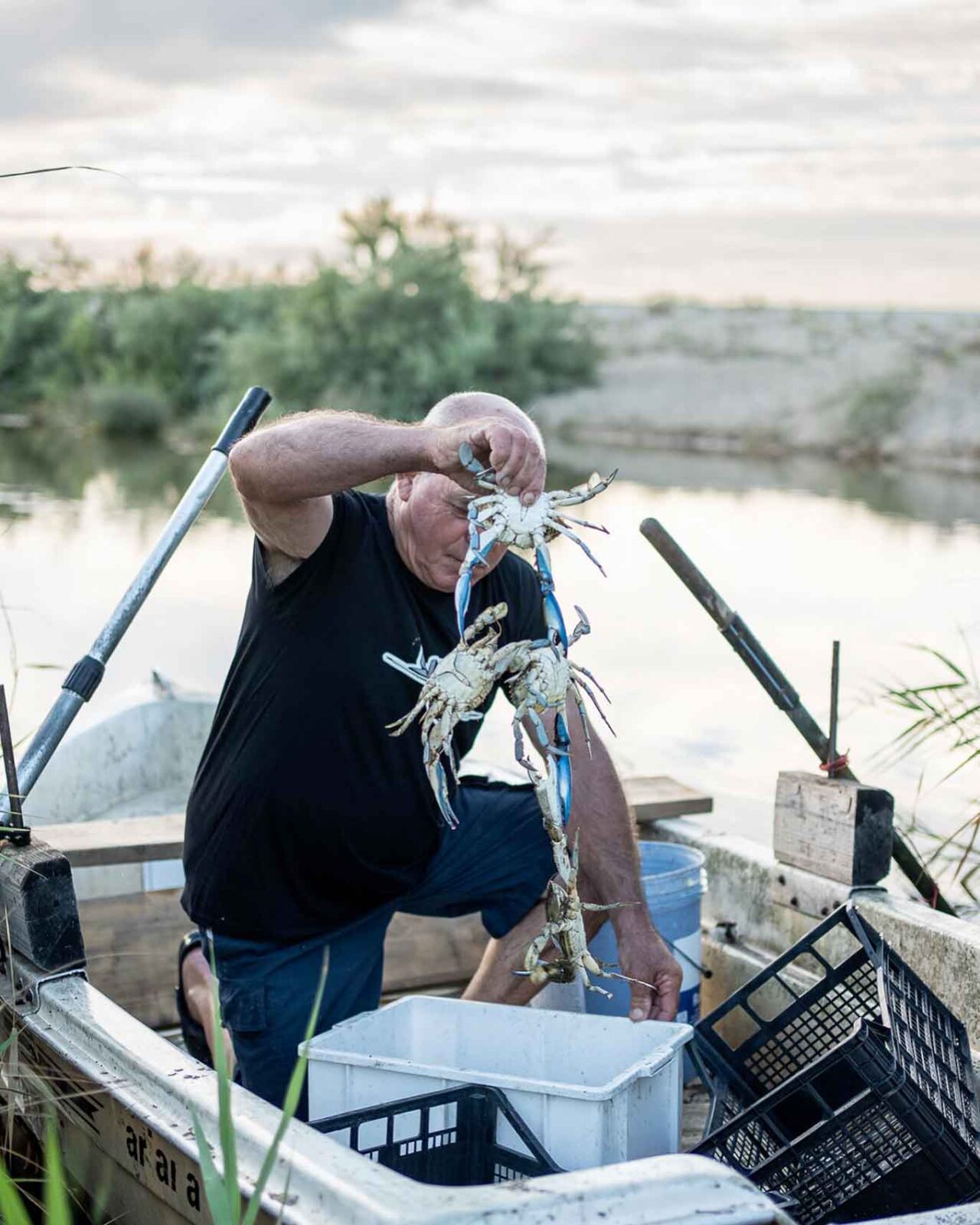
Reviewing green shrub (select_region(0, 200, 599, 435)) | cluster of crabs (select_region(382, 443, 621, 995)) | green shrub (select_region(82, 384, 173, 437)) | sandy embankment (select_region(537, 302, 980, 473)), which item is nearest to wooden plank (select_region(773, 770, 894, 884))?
cluster of crabs (select_region(382, 443, 621, 995))

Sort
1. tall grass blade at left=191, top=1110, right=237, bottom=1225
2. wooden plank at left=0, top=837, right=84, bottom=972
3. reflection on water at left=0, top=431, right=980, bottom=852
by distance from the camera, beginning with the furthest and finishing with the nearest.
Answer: reflection on water at left=0, top=431, right=980, bottom=852
wooden plank at left=0, top=837, right=84, bottom=972
tall grass blade at left=191, top=1110, right=237, bottom=1225

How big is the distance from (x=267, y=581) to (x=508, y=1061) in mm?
948

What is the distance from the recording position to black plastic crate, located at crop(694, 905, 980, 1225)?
2.29 metres

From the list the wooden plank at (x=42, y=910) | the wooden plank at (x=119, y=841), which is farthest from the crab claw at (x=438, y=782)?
the wooden plank at (x=119, y=841)

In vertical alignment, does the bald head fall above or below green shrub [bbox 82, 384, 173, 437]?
above

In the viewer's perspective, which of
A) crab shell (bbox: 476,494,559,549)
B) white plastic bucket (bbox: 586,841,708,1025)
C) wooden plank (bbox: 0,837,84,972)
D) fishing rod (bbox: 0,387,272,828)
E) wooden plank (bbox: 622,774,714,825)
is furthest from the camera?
wooden plank (bbox: 622,774,714,825)

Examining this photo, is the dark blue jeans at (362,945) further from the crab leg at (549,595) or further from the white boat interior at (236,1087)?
the crab leg at (549,595)

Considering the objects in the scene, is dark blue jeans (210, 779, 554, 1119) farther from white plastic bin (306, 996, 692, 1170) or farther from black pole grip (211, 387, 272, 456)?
black pole grip (211, 387, 272, 456)

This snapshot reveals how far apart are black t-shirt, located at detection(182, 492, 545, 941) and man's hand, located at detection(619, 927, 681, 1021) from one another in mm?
487

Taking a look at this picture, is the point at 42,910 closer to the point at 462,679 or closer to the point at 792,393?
the point at 462,679

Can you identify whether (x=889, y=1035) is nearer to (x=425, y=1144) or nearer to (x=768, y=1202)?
(x=768, y=1202)

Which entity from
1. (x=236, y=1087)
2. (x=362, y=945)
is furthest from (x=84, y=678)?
(x=236, y=1087)

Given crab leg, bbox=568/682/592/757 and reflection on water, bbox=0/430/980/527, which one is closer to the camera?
crab leg, bbox=568/682/592/757

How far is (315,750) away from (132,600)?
0.81m
